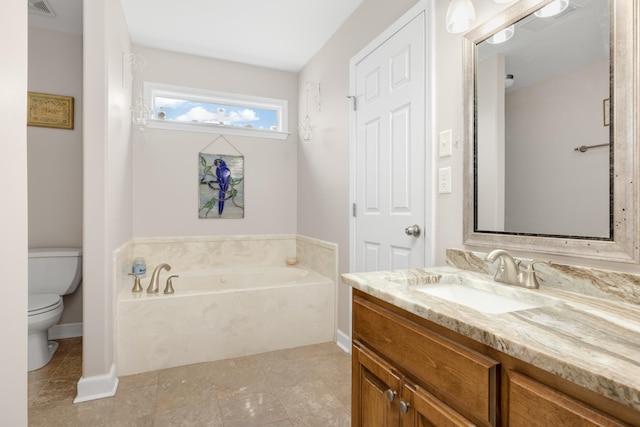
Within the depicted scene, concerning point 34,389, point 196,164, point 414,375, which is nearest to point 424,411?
point 414,375

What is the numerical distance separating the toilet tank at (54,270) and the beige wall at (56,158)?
0.71ft

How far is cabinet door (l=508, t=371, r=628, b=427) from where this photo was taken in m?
0.56

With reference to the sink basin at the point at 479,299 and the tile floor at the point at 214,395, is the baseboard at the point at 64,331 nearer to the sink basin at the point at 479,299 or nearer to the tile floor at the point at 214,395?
the tile floor at the point at 214,395

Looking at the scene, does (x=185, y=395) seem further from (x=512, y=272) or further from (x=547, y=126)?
(x=547, y=126)

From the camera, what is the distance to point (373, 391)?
3.82 feet

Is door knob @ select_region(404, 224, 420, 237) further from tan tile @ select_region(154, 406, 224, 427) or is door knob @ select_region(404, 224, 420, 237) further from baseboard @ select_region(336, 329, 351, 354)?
tan tile @ select_region(154, 406, 224, 427)

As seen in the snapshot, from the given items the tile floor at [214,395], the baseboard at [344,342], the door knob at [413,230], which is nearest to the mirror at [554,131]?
the door knob at [413,230]

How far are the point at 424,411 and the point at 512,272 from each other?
23.4 inches

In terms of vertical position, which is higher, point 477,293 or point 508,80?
point 508,80

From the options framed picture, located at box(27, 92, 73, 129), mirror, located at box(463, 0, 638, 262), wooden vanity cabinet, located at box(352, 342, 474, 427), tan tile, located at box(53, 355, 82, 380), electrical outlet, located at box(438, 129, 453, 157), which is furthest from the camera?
framed picture, located at box(27, 92, 73, 129)

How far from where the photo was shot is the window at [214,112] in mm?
3267

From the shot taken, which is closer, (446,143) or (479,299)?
(479,299)

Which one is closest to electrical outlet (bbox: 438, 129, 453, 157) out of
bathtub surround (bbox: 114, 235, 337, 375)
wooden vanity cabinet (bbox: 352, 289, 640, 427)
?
wooden vanity cabinet (bbox: 352, 289, 640, 427)

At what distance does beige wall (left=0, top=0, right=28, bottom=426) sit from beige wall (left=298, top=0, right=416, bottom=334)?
1979mm
